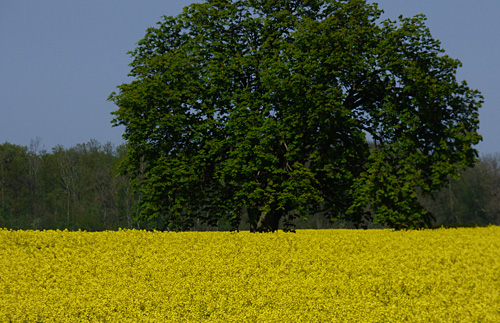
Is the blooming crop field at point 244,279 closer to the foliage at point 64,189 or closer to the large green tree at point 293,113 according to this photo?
the large green tree at point 293,113

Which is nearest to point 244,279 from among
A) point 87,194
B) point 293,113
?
point 293,113

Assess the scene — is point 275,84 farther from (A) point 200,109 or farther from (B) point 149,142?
(B) point 149,142

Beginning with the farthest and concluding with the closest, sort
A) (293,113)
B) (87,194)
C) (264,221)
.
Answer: (87,194) < (264,221) < (293,113)

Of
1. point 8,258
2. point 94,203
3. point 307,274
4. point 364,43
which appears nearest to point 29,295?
point 8,258

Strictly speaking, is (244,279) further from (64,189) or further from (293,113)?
(64,189)

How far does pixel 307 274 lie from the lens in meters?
11.5

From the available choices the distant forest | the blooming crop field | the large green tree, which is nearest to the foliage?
the distant forest

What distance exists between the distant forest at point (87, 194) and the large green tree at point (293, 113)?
106ft

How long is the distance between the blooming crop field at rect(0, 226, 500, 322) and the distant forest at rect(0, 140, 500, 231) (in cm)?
4301

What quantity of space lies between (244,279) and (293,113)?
1384cm

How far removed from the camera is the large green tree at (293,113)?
2262 cm

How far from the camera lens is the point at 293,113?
2372 cm

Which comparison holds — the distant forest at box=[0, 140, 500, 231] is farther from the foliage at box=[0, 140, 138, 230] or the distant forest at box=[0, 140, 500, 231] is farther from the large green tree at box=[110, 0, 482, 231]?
the large green tree at box=[110, 0, 482, 231]

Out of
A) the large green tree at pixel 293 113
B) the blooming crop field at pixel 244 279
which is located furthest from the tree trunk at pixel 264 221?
the blooming crop field at pixel 244 279
